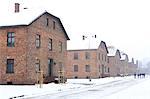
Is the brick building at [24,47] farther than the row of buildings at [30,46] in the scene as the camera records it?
No

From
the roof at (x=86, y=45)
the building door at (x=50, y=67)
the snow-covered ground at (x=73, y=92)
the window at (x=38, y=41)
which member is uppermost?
the roof at (x=86, y=45)

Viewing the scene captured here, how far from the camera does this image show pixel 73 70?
6594 cm

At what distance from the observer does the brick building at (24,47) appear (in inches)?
1355

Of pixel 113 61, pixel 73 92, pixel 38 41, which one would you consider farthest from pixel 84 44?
pixel 73 92

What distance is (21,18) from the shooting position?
119 ft

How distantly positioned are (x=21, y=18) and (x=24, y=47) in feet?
12.5

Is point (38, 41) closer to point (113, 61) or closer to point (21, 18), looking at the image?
point (21, 18)

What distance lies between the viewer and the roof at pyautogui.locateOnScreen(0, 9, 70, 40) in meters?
35.2

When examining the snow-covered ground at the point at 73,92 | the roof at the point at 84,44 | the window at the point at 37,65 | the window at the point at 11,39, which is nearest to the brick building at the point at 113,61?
the roof at the point at 84,44

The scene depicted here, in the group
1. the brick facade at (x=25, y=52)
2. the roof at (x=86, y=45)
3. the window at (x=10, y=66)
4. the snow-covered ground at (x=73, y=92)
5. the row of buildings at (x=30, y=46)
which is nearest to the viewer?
the snow-covered ground at (x=73, y=92)

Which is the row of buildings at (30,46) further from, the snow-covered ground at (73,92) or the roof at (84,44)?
the roof at (84,44)

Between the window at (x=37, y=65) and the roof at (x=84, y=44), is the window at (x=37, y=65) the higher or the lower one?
the lower one

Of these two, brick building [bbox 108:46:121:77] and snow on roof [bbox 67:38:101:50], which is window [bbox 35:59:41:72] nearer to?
snow on roof [bbox 67:38:101:50]

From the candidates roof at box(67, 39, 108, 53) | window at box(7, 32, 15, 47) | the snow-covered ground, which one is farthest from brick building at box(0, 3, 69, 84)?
roof at box(67, 39, 108, 53)
